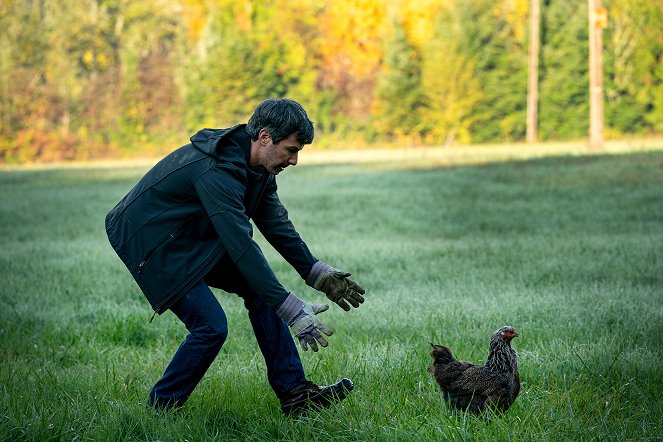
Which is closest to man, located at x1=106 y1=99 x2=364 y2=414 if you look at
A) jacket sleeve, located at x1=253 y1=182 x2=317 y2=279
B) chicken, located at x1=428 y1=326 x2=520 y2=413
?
jacket sleeve, located at x1=253 y1=182 x2=317 y2=279

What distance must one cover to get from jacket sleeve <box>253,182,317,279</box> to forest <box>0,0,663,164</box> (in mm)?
A: 40885

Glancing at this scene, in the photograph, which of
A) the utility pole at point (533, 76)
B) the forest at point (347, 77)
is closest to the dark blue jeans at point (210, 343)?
the forest at point (347, 77)

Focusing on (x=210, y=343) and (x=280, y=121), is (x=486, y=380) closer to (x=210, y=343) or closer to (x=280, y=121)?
(x=210, y=343)

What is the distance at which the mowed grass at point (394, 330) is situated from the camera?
4824 millimetres

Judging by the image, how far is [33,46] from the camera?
161 ft

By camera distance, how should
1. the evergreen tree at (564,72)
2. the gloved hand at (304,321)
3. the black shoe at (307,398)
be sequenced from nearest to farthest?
the gloved hand at (304,321)
the black shoe at (307,398)
the evergreen tree at (564,72)

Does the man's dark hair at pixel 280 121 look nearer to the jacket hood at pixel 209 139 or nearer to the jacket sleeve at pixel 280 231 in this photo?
the jacket hood at pixel 209 139

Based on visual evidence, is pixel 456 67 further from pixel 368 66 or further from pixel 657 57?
pixel 657 57

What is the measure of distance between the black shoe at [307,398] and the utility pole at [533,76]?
41463 millimetres

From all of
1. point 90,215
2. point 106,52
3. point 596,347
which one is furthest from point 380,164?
point 106,52

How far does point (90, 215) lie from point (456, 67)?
29.9 meters

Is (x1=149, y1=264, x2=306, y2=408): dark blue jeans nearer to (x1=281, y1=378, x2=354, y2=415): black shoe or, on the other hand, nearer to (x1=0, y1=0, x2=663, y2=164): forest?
(x1=281, y1=378, x2=354, y2=415): black shoe

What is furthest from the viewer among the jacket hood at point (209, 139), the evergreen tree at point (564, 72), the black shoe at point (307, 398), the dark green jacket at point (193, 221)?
the evergreen tree at point (564, 72)

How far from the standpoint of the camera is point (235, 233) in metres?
4.57
